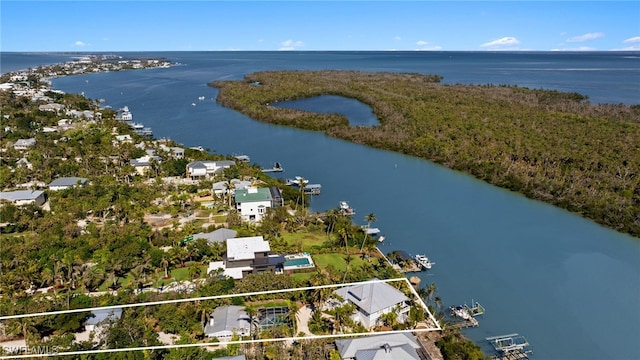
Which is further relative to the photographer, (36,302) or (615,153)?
(615,153)

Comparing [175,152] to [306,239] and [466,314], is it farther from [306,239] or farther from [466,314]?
[466,314]

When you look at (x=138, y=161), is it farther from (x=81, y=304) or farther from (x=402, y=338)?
(x=402, y=338)

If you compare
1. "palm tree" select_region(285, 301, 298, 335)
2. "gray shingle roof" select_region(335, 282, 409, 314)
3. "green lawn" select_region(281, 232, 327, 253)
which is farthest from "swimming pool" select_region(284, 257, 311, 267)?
"palm tree" select_region(285, 301, 298, 335)

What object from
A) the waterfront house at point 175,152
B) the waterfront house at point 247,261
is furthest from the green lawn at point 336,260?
the waterfront house at point 175,152

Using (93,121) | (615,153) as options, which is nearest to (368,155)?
(615,153)

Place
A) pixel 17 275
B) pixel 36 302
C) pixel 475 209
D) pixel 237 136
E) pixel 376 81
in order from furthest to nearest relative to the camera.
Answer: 1. pixel 376 81
2. pixel 237 136
3. pixel 475 209
4. pixel 17 275
5. pixel 36 302

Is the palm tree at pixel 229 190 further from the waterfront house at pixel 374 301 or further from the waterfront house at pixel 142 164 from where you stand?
the waterfront house at pixel 374 301

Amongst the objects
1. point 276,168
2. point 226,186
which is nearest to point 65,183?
point 226,186
